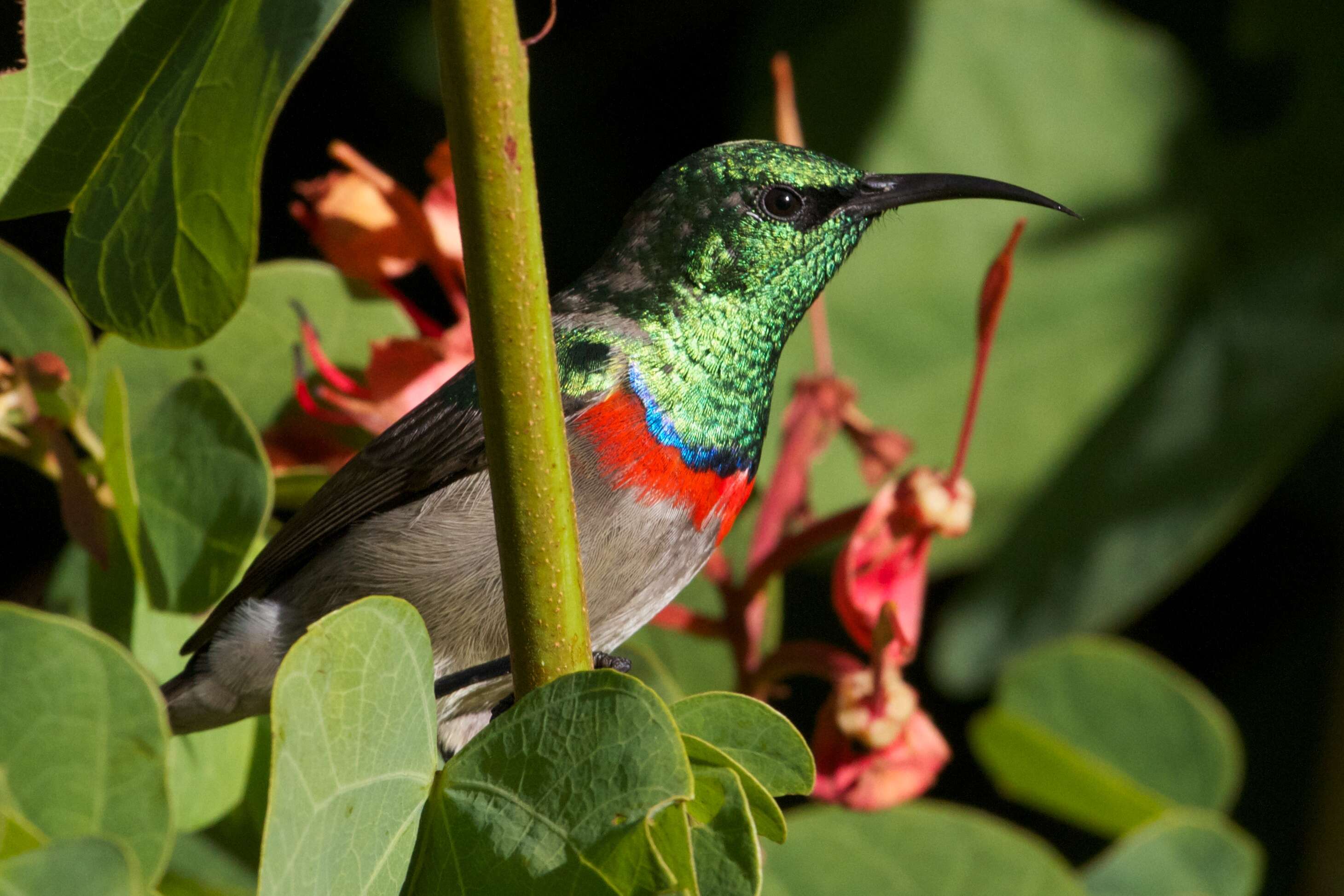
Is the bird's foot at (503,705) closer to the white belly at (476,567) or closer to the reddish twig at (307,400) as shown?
the white belly at (476,567)

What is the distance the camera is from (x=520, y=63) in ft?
3.05

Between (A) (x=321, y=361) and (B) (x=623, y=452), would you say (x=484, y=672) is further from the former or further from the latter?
(A) (x=321, y=361)

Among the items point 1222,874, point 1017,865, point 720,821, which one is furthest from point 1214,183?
point 720,821

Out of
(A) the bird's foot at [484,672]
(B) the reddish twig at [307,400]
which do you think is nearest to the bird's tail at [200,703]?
(A) the bird's foot at [484,672]

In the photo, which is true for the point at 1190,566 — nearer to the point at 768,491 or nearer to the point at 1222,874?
the point at 1222,874

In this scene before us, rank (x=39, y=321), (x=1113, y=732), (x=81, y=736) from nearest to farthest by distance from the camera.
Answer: (x=81, y=736) < (x=39, y=321) < (x=1113, y=732)

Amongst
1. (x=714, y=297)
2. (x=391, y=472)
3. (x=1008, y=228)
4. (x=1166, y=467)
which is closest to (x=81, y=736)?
(x=391, y=472)

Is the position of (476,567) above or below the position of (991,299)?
below

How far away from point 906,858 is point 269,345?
41.6 inches

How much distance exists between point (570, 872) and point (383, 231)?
98 cm

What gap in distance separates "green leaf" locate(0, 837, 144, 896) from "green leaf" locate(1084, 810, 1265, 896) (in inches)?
54.9

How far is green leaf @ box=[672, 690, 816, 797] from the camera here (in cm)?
119

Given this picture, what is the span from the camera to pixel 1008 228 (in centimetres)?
303

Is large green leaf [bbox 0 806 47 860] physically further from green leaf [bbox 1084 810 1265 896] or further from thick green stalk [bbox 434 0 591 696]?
green leaf [bbox 1084 810 1265 896]
